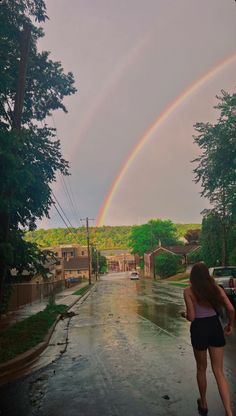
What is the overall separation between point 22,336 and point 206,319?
7949 mm

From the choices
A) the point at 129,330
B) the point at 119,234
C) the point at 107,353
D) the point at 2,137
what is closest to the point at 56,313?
the point at 129,330

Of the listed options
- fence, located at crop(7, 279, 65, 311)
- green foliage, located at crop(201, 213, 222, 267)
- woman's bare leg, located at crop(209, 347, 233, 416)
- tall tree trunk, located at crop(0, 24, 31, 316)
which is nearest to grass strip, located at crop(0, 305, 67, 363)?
tall tree trunk, located at crop(0, 24, 31, 316)

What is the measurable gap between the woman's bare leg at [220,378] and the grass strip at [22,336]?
4.99 m

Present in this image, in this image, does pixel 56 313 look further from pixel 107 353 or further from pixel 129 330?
pixel 107 353

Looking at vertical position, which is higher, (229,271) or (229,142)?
(229,142)

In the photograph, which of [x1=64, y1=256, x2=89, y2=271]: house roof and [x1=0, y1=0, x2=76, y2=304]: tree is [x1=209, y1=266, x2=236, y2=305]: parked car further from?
[x1=64, y1=256, x2=89, y2=271]: house roof

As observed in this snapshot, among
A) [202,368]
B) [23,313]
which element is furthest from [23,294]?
[202,368]

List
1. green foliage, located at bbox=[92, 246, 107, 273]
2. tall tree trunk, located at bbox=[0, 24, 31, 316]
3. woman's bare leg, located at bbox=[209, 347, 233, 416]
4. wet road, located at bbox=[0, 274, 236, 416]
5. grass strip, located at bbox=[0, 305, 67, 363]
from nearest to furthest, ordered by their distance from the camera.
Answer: woman's bare leg, located at bbox=[209, 347, 233, 416] < wet road, located at bbox=[0, 274, 236, 416] < grass strip, located at bbox=[0, 305, 67, 363] < tall tree trunk, located at bbox=[0, 24, 31, 316] < green foliage, located at bbox=[92, 246, 107, 273]

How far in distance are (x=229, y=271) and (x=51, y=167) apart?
448 inches

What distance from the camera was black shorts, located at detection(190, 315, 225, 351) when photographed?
4742mm

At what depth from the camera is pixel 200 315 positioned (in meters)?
4.84

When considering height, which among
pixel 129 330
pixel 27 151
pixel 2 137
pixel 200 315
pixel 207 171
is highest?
pixel 207 171

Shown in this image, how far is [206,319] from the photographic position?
481 centimetres

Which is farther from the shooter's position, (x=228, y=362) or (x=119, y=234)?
(x=119, y=234)
